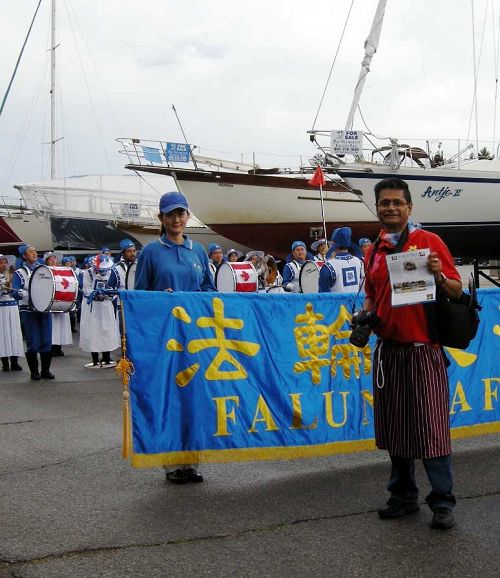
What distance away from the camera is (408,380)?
437cm

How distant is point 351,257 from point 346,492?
546 centimetres

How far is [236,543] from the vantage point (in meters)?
4.09

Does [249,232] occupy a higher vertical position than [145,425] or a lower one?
higher

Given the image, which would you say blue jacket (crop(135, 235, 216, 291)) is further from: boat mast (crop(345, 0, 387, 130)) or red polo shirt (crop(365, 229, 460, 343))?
boat mast (crop(345, 0, 387, 130))

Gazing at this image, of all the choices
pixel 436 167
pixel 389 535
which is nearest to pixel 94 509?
pixel 389 535

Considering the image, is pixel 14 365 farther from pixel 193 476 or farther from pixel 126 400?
pixel 126 400

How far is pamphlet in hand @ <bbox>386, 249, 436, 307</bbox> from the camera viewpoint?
413cm

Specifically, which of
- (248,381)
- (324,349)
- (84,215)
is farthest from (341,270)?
(84,215)

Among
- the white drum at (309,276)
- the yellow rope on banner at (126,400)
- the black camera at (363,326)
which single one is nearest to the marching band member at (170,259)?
the yellow rope on banner at (126,400)

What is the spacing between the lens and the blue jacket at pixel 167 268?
18.2 ft

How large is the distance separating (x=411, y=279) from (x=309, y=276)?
26.8ft

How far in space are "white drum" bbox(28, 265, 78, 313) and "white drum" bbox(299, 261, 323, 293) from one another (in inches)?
140

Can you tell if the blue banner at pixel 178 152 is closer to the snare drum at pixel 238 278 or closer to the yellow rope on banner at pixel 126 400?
the snare drum at pixel 238 278

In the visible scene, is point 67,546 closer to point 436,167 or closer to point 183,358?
point 183,358
